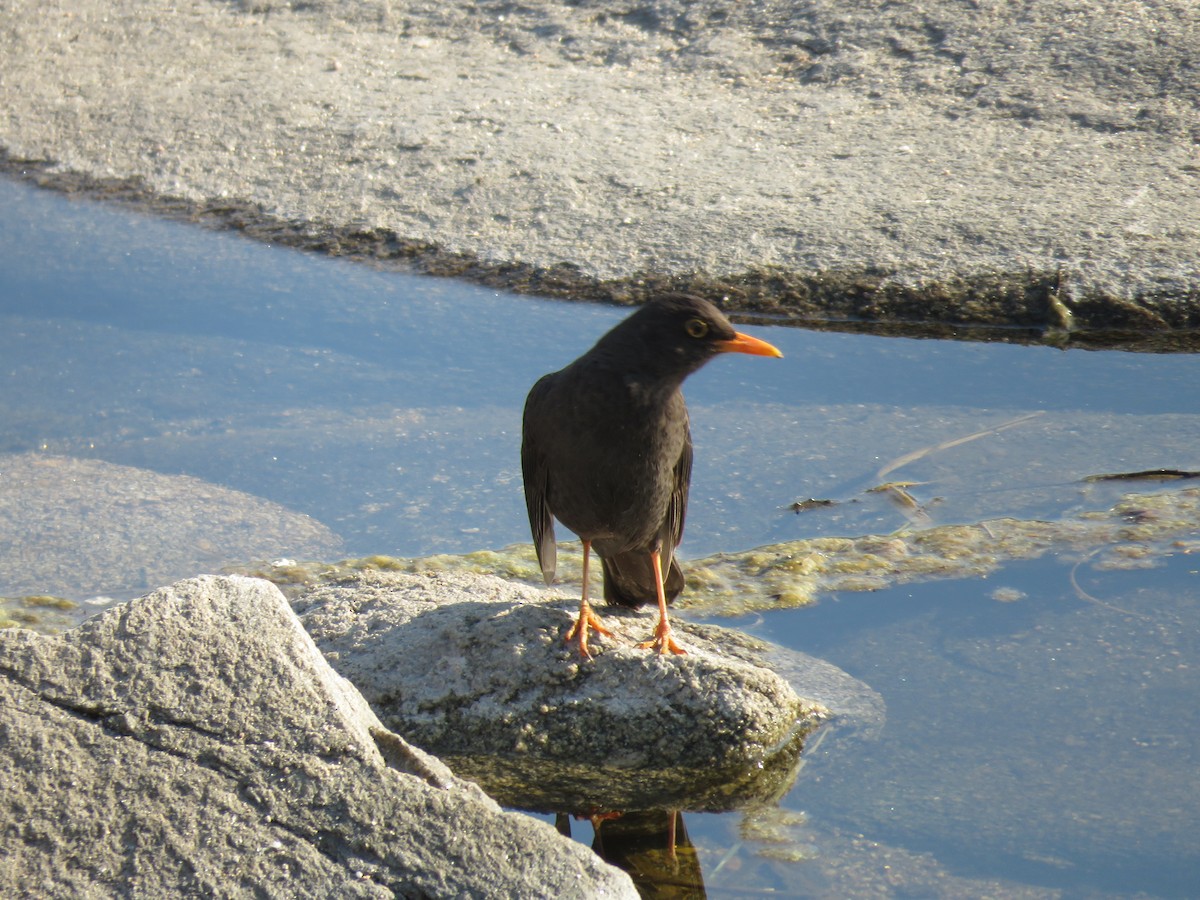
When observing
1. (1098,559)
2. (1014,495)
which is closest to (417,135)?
(1014,495)

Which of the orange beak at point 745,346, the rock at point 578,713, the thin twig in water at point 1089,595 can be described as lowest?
the rock at point 578,713

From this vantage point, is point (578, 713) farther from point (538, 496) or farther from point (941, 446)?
Answer: point (941, 446)

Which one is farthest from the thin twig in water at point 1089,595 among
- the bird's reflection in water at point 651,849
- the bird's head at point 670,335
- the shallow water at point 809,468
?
the bird's reflection in water at point 651,849

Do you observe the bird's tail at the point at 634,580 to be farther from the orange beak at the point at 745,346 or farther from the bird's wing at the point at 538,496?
the orange beak at the point at 745,346

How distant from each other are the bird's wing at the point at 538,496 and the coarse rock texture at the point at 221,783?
1.21 metres

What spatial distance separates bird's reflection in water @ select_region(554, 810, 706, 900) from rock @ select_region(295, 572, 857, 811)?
54mm

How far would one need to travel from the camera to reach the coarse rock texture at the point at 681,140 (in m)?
6.14

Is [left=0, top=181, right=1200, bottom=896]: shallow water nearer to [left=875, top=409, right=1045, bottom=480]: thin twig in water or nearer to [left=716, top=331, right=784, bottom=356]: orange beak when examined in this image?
[left=875, top=409, right=1045, bottom=480]: thin twig in water

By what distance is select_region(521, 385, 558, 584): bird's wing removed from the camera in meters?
4.14

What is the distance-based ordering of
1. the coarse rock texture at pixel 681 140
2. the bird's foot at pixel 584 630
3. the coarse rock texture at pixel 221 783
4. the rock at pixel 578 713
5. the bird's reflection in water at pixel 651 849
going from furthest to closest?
the coarse rock texture at pixel 681 140
the bird's foot at pixel 584 630
the rock at pixel 578 713
the bird's reflection in water at pixel 651 849
the coarse rock texture at pixel 221 783

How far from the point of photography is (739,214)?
654cm

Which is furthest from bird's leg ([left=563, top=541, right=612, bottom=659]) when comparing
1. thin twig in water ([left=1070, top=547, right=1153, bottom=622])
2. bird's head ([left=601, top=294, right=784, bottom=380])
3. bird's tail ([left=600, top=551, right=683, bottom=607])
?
thin twig in water ([left=1070, top=547, right=1153, bottom=622])

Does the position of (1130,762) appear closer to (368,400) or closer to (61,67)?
(368,400)

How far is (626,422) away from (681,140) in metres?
3.72
